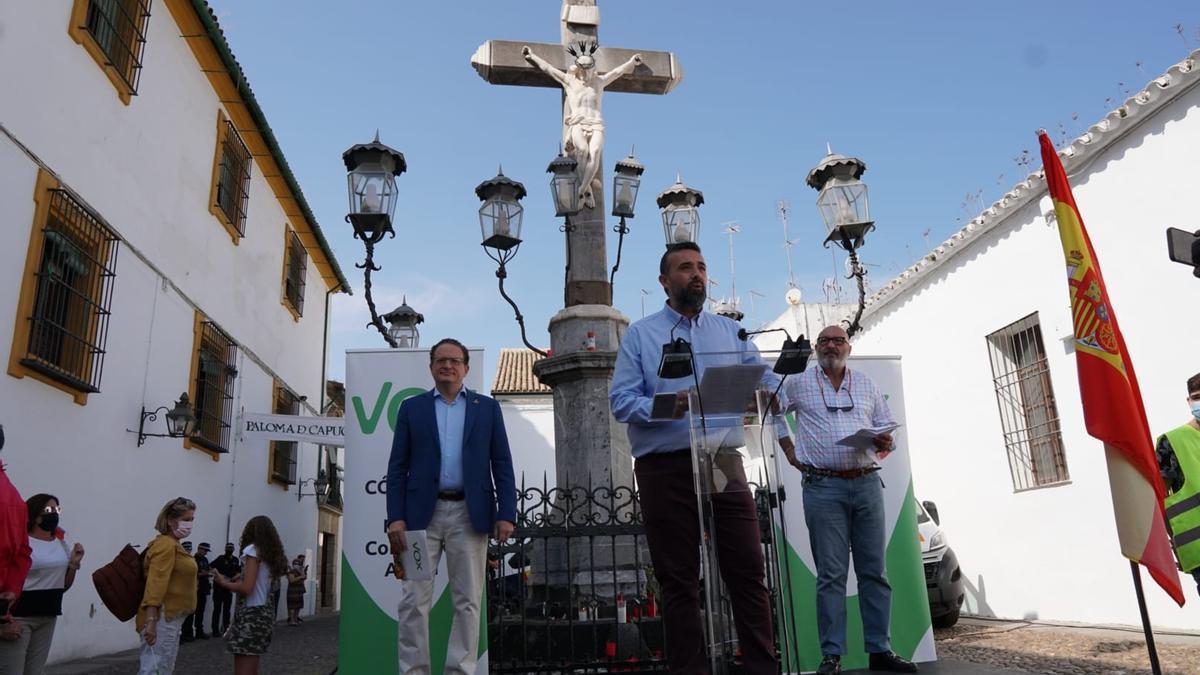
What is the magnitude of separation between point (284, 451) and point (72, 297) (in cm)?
867

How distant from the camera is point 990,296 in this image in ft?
33.5

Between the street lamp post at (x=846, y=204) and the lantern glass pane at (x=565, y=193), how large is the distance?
6.95 ft

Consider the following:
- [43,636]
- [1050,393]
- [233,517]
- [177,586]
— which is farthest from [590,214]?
[233,517]

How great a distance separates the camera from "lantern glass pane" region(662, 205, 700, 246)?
299 inches

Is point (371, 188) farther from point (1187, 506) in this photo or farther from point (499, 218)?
point (1187, 506)

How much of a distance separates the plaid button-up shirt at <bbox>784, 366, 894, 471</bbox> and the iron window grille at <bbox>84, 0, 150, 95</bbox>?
7.89 metres

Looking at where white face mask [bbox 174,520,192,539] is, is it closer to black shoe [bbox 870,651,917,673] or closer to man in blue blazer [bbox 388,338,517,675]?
man in blue blazer [bbox 388,338,517,675]

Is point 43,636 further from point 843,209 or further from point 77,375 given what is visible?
point 843,209

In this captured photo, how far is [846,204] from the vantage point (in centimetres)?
687

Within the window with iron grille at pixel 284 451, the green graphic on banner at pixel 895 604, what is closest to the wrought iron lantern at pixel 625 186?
the green graphic on banner at pixel 895 604

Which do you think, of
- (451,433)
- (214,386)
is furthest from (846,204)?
(214,386)

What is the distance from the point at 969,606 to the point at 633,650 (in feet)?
25.3

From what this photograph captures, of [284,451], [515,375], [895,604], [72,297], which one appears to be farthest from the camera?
[515,375]

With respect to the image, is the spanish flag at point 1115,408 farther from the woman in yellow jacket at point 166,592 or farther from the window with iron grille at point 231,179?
the window with iron grille at point 231,179
